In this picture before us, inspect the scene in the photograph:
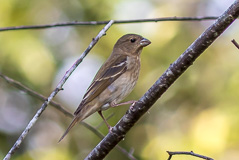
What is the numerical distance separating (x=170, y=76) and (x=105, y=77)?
2.14 metres

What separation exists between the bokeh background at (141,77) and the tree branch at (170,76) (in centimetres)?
161

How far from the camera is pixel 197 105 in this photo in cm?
594

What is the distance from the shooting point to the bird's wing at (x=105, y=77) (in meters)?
5.22

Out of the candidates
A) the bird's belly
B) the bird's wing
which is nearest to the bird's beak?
the bird's wing

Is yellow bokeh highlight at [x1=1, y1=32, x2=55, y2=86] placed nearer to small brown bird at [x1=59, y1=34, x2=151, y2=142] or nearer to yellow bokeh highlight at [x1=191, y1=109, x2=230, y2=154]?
small brown bird at [x1=59, y1=34, x2=151, y2=142]

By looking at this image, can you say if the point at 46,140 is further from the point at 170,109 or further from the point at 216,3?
the point at 216,3

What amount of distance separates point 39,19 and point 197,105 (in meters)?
2.54

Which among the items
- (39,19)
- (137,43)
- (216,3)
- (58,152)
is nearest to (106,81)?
(137,43)

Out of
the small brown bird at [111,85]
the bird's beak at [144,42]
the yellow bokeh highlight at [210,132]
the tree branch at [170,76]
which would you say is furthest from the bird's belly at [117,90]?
the tree branch at [170,76]

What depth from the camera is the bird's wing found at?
522 cm

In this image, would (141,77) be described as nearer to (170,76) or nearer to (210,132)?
(210,132)

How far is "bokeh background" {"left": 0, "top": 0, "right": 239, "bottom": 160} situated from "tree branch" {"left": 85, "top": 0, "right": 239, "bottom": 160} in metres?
1.61

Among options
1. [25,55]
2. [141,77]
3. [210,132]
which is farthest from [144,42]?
[25,55]

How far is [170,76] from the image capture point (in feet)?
10.9
